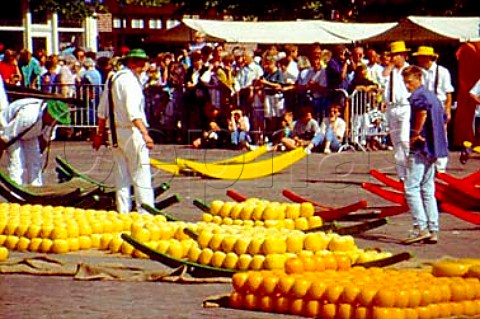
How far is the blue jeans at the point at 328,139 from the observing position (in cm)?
2878

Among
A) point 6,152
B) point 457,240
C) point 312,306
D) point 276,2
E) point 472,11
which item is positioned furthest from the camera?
point 276,2

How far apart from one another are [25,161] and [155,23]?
137 ft

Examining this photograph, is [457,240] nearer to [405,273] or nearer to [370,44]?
[405,273]

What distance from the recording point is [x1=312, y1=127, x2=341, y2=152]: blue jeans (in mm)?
28781

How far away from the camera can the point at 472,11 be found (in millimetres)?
47469

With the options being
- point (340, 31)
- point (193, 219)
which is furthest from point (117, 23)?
point (193, 219)

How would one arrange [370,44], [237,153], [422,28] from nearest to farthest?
1. [237,153]
2. [422,28]
3. [370,44]

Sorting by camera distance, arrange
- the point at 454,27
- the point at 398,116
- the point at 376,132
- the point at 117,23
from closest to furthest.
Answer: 1. the point at 398,116
2. the point at 376,132
3. the point at 454,27
4. the point at 117,23

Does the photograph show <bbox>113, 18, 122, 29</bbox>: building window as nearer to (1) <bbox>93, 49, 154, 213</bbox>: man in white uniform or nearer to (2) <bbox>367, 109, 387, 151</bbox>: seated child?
(2) <bbox>367, 109, 387, 151</bbox>: seated child

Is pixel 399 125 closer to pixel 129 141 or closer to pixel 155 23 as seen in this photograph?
pixel 129 141

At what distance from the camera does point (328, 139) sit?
28781 mm

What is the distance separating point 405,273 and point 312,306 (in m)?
0.96

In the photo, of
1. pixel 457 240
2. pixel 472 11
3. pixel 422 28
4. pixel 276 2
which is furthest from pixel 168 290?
pixel 276 2

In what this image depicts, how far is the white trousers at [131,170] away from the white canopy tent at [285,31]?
2028cm
